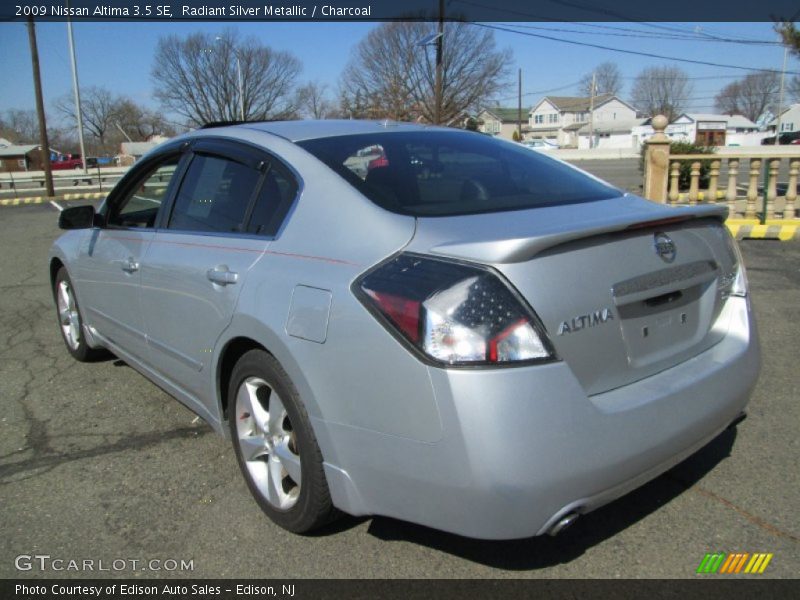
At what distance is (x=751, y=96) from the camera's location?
10450 centimetres

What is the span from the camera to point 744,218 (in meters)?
10.6

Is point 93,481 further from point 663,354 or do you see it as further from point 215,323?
point 663,354

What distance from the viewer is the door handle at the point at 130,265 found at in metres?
3.50

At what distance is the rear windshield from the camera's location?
2482mm

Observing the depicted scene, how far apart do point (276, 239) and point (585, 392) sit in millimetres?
1295

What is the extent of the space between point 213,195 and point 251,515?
147cm

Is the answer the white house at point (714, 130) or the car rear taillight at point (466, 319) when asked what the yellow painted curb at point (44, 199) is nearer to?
the car rear taillight at point (466, 319)

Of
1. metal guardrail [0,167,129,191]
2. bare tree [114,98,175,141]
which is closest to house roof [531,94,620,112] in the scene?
bare tree [114,98,175,141]

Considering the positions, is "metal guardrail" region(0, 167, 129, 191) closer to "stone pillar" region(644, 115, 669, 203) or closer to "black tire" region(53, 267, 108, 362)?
"stone pillar" region(644, 115, 669, 203)

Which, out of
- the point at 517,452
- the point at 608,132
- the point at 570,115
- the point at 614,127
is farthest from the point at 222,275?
the point at 570,115

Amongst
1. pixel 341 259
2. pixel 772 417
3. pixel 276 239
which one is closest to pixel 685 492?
pixel 772 417

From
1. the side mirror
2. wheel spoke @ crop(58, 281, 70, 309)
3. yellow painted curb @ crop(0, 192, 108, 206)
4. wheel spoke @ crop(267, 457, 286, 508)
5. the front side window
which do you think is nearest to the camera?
wheel spoke @ crop(267, 457, 286, 508)

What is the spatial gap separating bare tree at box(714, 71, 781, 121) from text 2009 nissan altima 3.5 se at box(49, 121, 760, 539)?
375 feet

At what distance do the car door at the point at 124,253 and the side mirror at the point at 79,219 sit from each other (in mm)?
67
